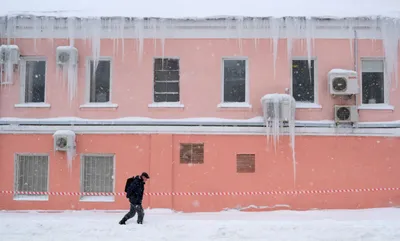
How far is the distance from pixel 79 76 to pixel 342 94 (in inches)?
306

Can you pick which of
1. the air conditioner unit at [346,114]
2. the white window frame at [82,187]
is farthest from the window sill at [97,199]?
the air conditioner unit at [346,114]

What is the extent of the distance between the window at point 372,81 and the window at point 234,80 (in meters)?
3.56

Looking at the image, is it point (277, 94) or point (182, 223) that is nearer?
point (182, 223)

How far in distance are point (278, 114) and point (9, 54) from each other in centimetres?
803

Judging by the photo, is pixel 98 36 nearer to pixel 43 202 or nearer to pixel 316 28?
pixel 43 202

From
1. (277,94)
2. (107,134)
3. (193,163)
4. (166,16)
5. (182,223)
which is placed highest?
(166,16)

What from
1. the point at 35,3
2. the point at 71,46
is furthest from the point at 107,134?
the point at 35,3

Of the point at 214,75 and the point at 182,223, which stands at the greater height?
the point at 214,75

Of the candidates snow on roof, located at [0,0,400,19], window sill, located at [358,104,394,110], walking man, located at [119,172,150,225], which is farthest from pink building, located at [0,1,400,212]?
walking man, located at [119,172,150,225]

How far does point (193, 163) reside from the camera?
1295cm

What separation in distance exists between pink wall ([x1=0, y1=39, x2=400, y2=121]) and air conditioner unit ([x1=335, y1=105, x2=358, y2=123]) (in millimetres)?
291

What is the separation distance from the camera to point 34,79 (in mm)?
13570

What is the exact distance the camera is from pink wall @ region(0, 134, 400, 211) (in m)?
12.8

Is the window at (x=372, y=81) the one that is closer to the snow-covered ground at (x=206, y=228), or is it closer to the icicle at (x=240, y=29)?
the snow-covered ground at (x=206, y=228)
